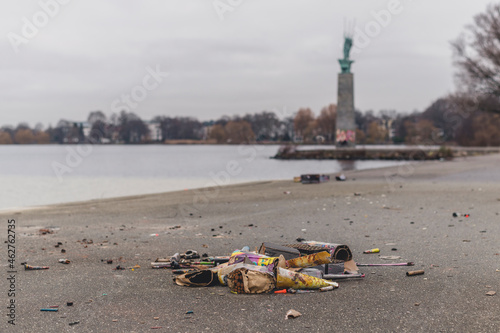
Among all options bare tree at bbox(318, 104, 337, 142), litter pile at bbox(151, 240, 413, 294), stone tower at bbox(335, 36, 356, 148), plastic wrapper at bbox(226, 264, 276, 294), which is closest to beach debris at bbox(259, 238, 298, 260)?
litter pile at bbox(151, 240, 413, 294)

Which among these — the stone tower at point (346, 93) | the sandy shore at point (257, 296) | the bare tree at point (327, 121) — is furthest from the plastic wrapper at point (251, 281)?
the bare tree at point (327, 121)

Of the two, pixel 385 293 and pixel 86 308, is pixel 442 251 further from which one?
pixel 86 308

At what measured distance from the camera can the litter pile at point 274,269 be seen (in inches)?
255

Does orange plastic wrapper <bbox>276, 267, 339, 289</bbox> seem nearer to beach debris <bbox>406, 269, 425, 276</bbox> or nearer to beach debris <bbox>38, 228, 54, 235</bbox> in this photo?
beach debris <bbox>406, 269, 425, 276</bbox>

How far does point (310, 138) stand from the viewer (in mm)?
140375

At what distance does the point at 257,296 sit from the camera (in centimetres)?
634

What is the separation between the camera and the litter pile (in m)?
6.48

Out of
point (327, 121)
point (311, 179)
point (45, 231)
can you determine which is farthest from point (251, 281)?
point (327, 121)

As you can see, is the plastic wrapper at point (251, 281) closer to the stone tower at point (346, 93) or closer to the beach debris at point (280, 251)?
the beach debris at point (280, 251)

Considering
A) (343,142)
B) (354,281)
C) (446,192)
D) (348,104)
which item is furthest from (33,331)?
(343,142)

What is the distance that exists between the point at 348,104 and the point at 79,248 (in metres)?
64.8

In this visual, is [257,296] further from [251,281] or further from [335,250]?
[335,250]

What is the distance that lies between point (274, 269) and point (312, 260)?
2.17 feet

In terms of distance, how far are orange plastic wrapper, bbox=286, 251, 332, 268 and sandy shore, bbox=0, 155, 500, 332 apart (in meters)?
0.37
